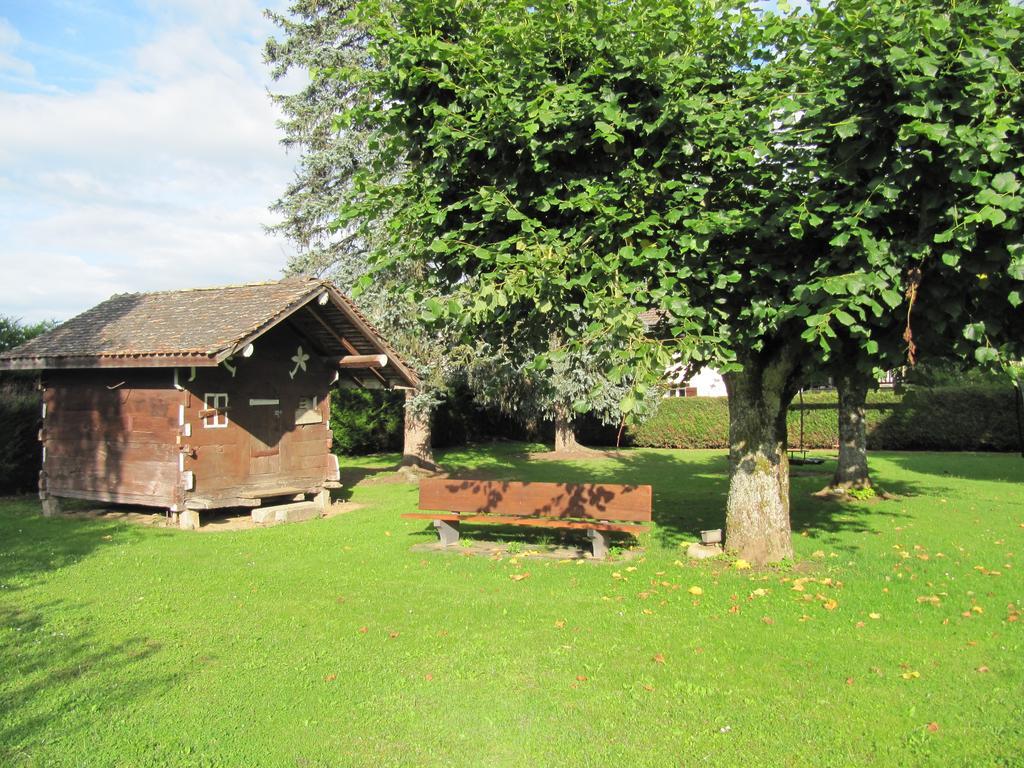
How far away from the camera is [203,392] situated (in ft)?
43.6

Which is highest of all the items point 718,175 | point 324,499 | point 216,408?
point 718,175

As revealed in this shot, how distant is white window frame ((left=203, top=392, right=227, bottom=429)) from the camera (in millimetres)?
13367

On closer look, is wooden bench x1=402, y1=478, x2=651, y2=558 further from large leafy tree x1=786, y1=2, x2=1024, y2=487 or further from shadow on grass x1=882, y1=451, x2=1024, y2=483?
shadow on grass x1=882, y1=451, x2=1024, y2=483

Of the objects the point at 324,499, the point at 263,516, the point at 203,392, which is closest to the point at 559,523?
the point at 263,516

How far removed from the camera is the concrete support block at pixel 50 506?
14.4m

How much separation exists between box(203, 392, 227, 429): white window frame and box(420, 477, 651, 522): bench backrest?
4.66 m

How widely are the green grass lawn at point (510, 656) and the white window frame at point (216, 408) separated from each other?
2.76 meters

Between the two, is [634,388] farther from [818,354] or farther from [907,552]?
[907,552]

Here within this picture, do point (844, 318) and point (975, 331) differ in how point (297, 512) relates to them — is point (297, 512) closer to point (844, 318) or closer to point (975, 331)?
point (844, 318)

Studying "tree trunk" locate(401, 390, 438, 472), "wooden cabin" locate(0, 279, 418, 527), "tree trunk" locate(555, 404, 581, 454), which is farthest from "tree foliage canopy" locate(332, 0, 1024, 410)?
"tree trunk" locate(555, 404, 581, 454)

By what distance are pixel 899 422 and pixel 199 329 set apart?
76.3 ft

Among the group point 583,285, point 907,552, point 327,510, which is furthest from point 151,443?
point 907,552

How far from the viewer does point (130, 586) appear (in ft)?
28.5

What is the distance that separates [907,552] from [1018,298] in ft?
15.9
